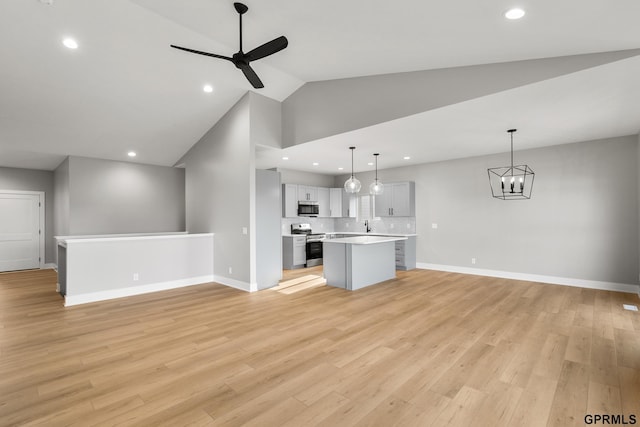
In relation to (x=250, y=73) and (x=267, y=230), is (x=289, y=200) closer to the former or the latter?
(x=267, y=230)

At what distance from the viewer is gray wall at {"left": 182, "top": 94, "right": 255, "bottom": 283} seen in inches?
218

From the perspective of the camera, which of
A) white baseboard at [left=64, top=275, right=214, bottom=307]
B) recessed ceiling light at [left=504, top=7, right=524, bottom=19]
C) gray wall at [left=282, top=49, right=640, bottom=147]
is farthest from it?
white baseboard at [left=64, top=275, right=214, bottom=307]

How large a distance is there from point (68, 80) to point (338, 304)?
5239mm

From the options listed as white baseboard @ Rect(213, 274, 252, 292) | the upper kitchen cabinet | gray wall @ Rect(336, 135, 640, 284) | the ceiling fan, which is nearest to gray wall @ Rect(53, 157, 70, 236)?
white baseboard @ Rect(213, 274, 252, 292)

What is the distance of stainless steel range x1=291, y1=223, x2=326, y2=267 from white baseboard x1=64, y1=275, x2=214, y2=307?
2.69 m

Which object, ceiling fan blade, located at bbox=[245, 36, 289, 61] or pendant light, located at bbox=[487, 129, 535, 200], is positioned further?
pendant light, located at bbox=[487, 129, 535, 200]

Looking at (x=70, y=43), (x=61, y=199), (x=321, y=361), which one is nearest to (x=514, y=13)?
(x=321, y=361)

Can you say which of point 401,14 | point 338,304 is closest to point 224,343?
point 338,304

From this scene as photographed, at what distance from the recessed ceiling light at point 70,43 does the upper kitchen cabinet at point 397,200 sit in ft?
21.7

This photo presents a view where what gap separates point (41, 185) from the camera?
8.36 metres

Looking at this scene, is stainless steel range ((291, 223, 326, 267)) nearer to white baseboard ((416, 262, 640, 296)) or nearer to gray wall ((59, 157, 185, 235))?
white baseboard ((416, 262, 640, 296))

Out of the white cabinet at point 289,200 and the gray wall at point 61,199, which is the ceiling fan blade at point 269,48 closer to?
the white cabinet at point 289,200

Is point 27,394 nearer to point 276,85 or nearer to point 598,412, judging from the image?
point 598,412

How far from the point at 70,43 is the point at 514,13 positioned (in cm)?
513
